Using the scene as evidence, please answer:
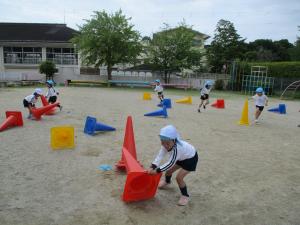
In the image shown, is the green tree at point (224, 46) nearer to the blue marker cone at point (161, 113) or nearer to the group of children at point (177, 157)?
the blue marker cone at point (161, 113)

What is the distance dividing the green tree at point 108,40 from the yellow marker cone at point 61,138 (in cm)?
2565

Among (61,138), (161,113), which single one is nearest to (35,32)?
(161,113)

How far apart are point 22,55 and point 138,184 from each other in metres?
39.4

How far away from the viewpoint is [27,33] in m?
40.8

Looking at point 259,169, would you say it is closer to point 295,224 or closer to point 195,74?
point 295,224

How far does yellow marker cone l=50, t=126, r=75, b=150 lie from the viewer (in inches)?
253

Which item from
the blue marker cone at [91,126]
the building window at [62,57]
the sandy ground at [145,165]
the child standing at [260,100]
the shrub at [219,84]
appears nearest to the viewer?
the sandy ground at [145,165]

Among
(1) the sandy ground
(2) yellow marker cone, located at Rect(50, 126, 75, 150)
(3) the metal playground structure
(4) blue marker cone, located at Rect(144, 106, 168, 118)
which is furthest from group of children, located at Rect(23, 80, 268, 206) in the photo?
(3) the metal playground structure

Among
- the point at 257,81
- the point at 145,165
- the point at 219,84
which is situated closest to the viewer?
the point at 145,165

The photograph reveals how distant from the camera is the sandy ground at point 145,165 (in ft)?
12.5

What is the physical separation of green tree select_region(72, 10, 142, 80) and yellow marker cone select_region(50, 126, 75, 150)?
25650mm

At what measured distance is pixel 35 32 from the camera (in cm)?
4122

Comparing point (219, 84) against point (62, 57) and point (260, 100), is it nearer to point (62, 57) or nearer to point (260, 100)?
point (62, 57)

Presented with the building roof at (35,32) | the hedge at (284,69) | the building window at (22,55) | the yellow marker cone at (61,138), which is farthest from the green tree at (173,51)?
the yellow marker cone at (61,138)
